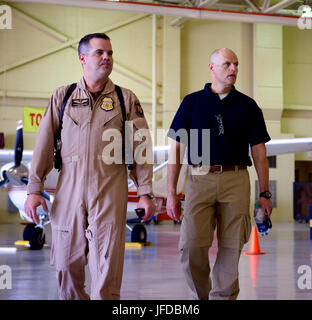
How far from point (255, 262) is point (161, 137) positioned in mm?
13245

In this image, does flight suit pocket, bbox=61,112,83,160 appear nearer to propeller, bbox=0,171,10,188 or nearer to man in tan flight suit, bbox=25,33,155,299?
man in tan flight suit, bbox=25,33,155,299

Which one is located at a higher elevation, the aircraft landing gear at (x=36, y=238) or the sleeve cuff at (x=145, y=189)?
the sleeve cuff at (x=145, y=189)

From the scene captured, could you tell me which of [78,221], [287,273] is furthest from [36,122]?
[78,221]

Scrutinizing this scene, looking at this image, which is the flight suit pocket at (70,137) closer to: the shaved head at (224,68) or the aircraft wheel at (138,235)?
the shaved head at (224,68)

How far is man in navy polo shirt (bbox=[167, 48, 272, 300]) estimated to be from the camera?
3.82m

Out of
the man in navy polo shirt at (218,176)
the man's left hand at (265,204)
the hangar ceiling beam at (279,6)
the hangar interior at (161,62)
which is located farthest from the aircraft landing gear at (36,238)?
the hangar interior at (161,62)

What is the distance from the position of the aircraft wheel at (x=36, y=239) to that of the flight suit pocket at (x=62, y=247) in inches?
303

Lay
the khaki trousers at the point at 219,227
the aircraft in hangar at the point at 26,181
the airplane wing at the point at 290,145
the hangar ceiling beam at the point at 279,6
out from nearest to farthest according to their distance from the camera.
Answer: the khaki trousers at the point at 219,227
the aircraft in hangar at the point at 26,181
the airplane wing at the point at 290,145
the hangar ceiling beam at the point at 279,6

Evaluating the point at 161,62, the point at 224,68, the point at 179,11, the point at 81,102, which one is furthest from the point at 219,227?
the point at 161,62

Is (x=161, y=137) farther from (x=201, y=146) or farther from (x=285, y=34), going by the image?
(x=201, y=146)

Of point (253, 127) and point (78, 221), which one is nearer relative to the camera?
point (78, 221)

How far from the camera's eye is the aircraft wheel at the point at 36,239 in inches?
420

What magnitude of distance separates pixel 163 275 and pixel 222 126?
370cm

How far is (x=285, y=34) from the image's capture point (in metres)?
23.7
